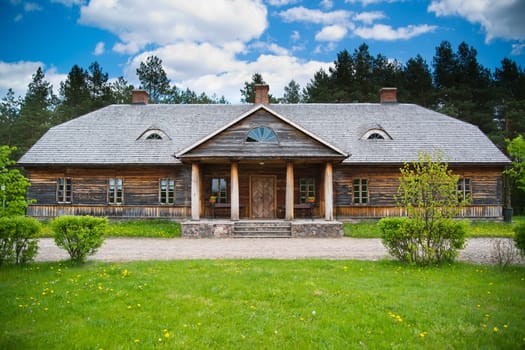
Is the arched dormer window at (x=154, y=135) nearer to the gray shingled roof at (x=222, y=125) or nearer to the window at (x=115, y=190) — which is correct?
the gray shingled roof at (x=222, y=125)

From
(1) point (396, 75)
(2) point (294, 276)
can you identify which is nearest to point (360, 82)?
(1) point (396, 75)

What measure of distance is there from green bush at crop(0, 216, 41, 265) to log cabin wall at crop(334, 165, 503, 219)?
51.1 ft

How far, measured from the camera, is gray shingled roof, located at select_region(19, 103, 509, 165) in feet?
67.9

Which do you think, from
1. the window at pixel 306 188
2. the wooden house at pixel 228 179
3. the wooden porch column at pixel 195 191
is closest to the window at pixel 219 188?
the wooden house at pixel 228 179

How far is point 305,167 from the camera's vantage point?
20766 mm

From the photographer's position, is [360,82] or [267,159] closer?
[267,159]

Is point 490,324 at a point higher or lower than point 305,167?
lower

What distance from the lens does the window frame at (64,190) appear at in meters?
20.9

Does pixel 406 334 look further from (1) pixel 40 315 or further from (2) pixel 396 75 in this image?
(2) pixel 396 75

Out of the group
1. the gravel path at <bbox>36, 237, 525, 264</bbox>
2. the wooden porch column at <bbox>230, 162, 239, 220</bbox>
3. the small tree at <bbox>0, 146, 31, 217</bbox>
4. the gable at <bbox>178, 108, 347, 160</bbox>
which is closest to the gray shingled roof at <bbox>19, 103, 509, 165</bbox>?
the gable at <bbox>178, 108, 347, 160</bbox>

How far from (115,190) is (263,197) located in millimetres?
8829

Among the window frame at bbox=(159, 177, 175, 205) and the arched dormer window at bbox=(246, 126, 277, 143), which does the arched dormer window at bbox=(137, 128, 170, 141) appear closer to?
the window frame at bbox=(159, 177, 175, 205)

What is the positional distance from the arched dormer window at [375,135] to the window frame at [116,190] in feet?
49.3

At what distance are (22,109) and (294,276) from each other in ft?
153
